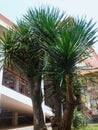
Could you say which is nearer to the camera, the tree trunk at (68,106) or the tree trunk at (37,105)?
the tree trunk at (68,106)

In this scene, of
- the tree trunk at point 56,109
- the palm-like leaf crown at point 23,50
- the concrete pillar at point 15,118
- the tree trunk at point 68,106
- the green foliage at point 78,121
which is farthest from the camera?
the concrete pillar at point 15,118

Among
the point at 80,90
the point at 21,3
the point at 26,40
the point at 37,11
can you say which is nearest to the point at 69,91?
the point at 80,90

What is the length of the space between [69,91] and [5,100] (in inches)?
315

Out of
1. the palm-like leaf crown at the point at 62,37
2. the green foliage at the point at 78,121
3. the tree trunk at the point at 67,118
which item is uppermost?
the palm-like leaf crown at the point at 62,37

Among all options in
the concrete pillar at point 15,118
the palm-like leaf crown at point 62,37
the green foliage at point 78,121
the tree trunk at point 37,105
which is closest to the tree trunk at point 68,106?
the palm-like leaf crown at point 62,37

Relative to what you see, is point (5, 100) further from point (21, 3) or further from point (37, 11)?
point (37, 11)

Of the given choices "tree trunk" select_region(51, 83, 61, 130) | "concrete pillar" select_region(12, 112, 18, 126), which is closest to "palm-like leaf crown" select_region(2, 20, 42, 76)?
"tree trunk" select_region(51, 83, 61, 130)

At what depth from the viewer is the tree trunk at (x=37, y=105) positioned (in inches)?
176

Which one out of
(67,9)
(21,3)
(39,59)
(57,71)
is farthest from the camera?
(21,3)

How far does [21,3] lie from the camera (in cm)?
669

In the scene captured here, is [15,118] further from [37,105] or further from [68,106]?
[68,106]

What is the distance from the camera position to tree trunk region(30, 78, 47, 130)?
14.7 ft

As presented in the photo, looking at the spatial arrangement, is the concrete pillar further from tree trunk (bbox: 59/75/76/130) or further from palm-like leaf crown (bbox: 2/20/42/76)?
tree trunk (bbox: 59/75/76/130)

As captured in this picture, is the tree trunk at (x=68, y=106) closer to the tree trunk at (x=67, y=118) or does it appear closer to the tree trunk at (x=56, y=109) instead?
the tree trunk at (x=67, y=118)
